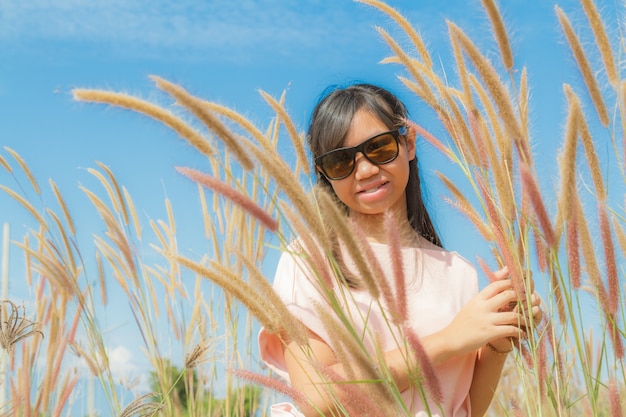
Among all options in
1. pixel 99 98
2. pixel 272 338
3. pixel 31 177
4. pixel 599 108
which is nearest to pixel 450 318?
pixel 272 338

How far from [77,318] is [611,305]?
1667 mm

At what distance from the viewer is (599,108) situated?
129cm

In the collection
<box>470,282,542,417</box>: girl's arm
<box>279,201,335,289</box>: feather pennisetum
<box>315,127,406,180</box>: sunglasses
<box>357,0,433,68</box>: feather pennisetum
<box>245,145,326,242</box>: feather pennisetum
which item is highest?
<box>357,0,433,68</box>: feather pennisetum

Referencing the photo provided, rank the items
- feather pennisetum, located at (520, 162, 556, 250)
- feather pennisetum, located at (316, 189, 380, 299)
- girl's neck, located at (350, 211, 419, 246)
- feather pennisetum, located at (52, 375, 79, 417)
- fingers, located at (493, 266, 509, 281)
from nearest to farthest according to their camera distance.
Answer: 1. feather pennisetum, located at (316, 189, 380, 299)
2. feather pennisetum, located at (520, 162, 556, 250)
3. fingers, located at (493, 266, 509, 281)
4. girl's neck, located at (350, 211, 419, 246)
5. feather pennisetum, located at (52, 375, 79, 417)

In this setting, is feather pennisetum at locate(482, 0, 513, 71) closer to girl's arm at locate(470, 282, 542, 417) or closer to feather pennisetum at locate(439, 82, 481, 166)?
feather pennisetum at locate(439, 82, 481, 166)

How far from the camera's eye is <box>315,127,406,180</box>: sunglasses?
1747 millimetres

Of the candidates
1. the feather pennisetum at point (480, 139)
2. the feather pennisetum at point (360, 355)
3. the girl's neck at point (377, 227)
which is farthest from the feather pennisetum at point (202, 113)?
the girl's neck at point (377, 227)

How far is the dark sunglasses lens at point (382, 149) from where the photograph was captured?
175 cm

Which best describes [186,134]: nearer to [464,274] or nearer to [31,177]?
[464,274]

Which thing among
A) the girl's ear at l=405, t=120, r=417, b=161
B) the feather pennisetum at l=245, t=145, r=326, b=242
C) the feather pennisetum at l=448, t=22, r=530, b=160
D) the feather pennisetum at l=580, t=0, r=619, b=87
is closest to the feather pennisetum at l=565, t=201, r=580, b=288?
the feather pennisetum at l=448, t=22, r=530, b=160

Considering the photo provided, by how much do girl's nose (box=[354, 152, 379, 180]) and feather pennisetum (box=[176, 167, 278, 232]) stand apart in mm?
670

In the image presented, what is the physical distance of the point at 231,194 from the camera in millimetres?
1051

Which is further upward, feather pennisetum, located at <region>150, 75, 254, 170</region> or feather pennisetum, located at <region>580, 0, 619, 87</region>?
feather pennisetum, located at <region>580, 0, 619, 87</region>

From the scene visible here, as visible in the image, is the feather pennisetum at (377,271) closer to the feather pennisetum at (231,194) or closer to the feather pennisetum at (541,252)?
the feather pennisetum at (231,194)
